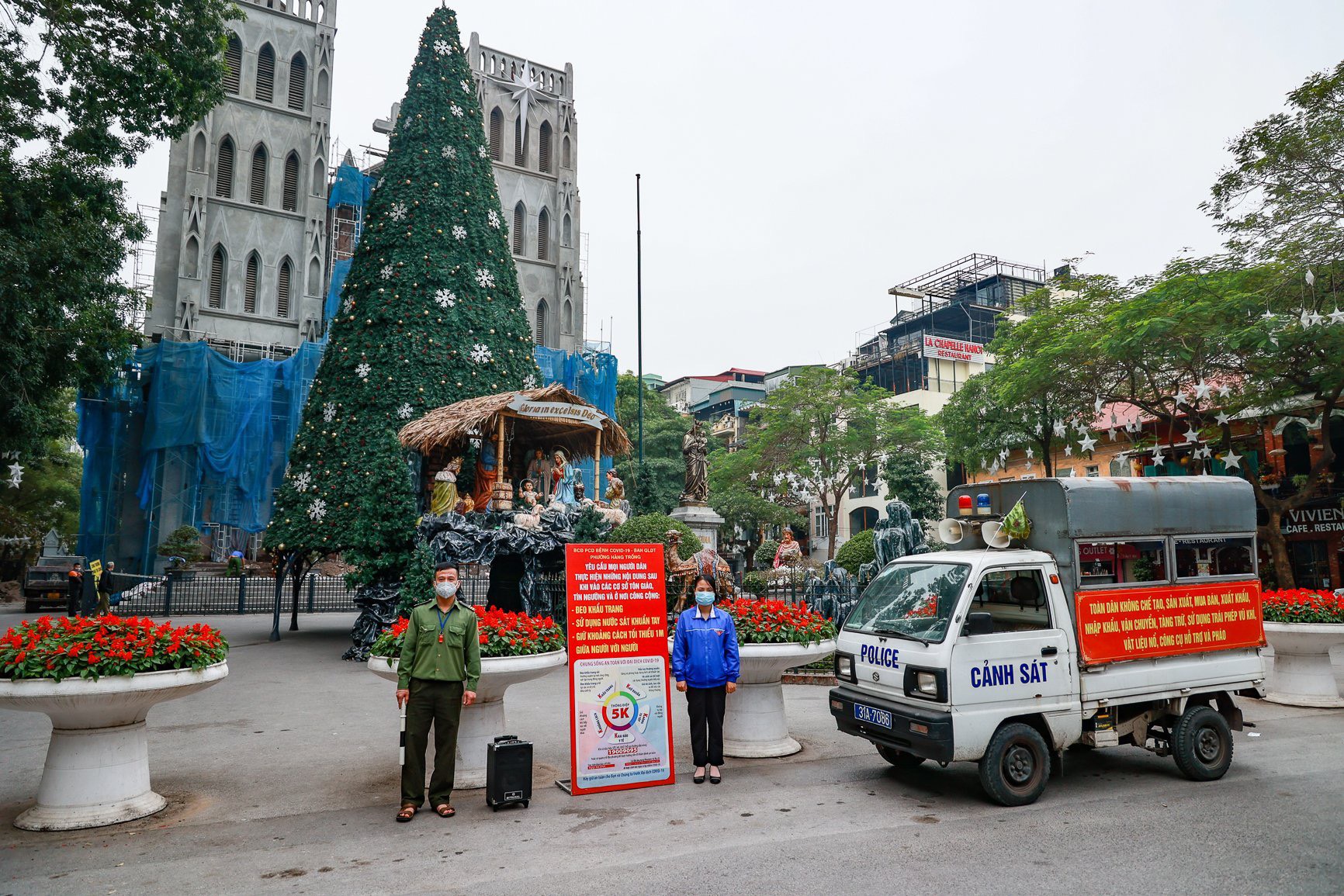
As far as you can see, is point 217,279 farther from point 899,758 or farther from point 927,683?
point 927,683

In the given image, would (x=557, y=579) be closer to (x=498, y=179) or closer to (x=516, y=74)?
(x=498, y=179)

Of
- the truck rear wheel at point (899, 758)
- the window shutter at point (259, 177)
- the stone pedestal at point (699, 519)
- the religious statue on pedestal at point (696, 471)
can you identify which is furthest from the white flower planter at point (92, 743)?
the window shutter at point (259, 177)

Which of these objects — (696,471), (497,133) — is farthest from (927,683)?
(497,133)

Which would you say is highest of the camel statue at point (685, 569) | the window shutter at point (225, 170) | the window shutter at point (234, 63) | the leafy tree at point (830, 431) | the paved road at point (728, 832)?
the window shutter at point (234, 63)

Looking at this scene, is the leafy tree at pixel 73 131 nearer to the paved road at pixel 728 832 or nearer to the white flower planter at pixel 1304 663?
the paved road at pixel 728 832

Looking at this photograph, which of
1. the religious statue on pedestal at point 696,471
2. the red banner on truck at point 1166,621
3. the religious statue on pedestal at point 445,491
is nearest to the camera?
the red banner on truck at point 1166,621

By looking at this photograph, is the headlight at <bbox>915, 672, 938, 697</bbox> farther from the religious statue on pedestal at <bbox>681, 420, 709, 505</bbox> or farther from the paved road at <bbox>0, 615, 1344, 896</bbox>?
the religious statue on pedestal at <bbox>681, 420, 709, 505</bbox>

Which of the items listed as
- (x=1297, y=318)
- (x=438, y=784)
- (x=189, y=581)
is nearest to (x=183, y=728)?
(x=438, y=784)

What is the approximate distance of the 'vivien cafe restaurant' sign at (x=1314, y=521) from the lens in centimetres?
2586

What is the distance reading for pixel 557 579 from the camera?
16453 millimetres

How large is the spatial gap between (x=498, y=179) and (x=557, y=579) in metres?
29.7

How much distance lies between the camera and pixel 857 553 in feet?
61.8

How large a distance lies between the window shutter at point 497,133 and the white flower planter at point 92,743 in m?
39.1

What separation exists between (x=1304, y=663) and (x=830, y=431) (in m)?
28.3
